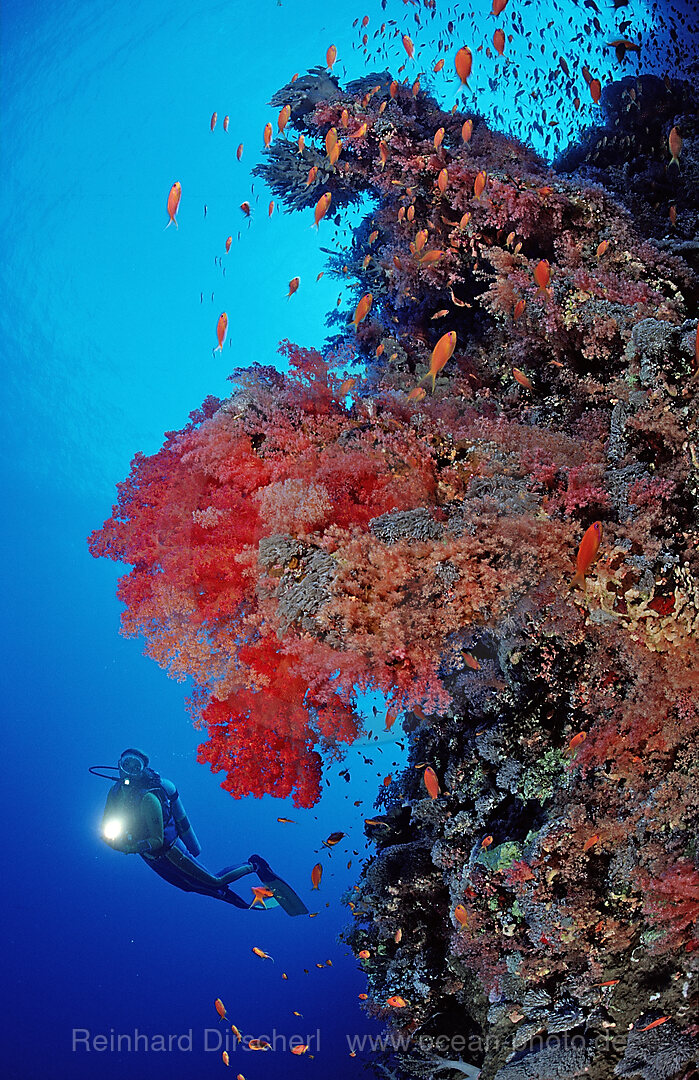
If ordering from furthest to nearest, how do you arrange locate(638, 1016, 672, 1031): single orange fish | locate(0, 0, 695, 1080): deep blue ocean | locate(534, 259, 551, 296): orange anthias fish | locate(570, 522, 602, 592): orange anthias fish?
locate(0, 0, 695, 1080): deep blue ocean < locate(534, 259, 551, 296): orange anthias fish < locate(638, 1016, 672, 1031): single orange fish < locate(570, 522, 602, 592): orange anthias fish

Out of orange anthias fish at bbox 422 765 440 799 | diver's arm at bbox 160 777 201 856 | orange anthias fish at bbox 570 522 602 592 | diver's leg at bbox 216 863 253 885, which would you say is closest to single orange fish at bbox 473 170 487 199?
orange anthias fish at bbox 570 522 602 592

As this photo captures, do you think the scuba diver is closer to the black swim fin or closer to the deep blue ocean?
the black swim fin

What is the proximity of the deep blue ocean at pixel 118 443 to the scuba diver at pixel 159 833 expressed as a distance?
794 inches

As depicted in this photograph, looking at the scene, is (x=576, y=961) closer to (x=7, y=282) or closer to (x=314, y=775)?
(x=314, y=775)

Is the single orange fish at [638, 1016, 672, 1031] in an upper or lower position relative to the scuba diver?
lower

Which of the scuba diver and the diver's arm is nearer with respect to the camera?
the scuba diver

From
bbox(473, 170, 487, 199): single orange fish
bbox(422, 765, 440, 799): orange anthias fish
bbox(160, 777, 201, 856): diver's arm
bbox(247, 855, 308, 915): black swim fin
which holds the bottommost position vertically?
bbox(247, 855, 308, 915): black swim fin

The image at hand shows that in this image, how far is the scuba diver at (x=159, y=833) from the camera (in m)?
10.2

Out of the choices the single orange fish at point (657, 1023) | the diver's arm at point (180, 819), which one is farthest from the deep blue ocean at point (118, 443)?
the single orange fish at point (657, 1023)

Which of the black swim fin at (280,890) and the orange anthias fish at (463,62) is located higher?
the orange anthias fish at (463,62)

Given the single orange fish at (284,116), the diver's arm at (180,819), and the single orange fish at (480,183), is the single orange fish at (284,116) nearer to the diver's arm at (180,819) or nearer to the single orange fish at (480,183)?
the single orange fish at (480,183)

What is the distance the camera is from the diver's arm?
11.0 metres

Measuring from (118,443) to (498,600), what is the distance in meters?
49.9

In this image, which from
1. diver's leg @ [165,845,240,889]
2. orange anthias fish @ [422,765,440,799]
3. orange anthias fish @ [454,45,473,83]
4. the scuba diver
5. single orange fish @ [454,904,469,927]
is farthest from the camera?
diver's leg @ [165,845,240,889]
